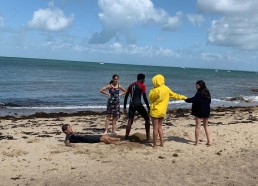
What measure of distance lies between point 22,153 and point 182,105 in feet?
58.3

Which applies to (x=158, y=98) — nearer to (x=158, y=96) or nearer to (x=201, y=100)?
(x=158, y=96)

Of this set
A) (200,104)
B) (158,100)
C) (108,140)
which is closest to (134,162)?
(108,140)

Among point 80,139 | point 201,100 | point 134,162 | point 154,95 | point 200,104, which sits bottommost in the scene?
point 134,162

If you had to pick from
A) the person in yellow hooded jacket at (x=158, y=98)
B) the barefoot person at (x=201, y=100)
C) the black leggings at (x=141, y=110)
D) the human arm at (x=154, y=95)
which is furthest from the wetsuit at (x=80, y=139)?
the barefoot person at (x=201, y=100)

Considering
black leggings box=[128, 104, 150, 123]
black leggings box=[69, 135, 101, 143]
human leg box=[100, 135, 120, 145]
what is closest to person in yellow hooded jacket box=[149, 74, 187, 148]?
black leggings box=[128, 104, 150, 123]

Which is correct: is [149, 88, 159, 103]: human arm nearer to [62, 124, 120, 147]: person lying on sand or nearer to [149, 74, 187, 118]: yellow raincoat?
[149, 74, 187, 118]: yellow raincoat

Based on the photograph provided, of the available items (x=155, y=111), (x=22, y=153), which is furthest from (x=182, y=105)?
(x=22, y=153)

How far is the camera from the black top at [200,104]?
9430 millimetres

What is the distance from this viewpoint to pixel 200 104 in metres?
9.55

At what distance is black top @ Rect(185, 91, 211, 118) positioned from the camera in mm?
9430

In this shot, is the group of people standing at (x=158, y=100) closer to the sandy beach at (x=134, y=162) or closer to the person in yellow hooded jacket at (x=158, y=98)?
the person in yellow hooded jacket at (x=158, y=98)

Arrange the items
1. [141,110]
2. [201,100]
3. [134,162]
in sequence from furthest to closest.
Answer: [141,110]
[201,100]
[134,162]

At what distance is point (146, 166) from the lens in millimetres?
7816

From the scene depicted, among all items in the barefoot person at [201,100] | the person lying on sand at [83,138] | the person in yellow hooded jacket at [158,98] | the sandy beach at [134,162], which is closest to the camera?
the sandy beach at [134,162]
